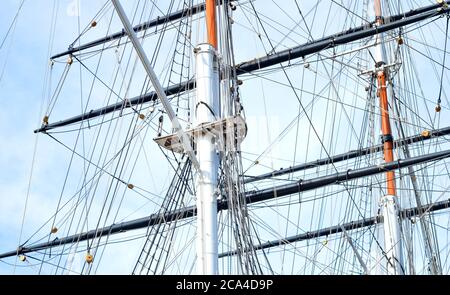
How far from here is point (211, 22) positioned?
39.7ft

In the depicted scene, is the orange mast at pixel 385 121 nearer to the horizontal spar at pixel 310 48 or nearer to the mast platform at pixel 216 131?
the horizontal spar at pixel 310 48

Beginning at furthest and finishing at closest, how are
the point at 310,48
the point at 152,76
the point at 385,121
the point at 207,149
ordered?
the point at 385,121 < the point at 310,48 < the point at 207,149 < the point at 152,76

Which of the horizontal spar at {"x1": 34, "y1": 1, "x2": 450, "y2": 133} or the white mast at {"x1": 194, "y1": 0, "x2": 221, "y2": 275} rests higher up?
the horizontal spar at {"x1": 34, "y1": 1, "x2": 450, "y2": 133}

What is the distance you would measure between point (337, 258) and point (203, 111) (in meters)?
10.8

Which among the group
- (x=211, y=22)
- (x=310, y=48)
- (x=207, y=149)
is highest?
(x=310, y=48)

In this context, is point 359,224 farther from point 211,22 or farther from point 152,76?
point 152,76

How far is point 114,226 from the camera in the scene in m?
18.0

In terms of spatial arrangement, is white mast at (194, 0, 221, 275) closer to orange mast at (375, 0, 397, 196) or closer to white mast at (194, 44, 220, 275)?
white mast at (194, 44, 220, 275)

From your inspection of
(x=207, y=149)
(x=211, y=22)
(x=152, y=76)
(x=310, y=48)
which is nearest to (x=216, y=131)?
(x=207, y=149)

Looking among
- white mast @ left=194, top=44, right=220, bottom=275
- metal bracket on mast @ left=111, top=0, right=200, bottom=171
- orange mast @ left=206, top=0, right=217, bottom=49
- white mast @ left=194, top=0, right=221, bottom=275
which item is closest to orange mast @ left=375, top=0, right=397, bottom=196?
orange mast @ left=206, top=0, right=217, bottom=49

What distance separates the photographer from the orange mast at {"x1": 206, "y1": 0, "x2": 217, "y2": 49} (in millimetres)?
11922
